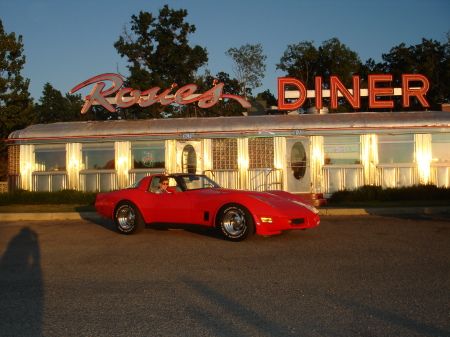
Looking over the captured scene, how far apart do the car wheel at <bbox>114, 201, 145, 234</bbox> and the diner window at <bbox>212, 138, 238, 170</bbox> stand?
626 cm

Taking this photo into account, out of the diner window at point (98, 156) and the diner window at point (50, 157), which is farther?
the diner window at point (50, 157)

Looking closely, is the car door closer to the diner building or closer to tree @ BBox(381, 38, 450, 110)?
the diner building

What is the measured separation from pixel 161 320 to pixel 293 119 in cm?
1243

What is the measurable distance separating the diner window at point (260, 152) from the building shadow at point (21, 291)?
27.1ft

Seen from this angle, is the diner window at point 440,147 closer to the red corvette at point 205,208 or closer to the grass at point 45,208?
the red corvette at point 205,208

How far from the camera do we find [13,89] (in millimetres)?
26031

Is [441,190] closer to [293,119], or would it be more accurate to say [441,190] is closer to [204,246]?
[293,119]

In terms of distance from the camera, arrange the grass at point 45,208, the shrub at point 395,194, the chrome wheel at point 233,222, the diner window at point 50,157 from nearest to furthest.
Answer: the chrome wheel at point 233,222, the grass at point 45,208, the shrub at point 395,194, the diner window at point 50,157

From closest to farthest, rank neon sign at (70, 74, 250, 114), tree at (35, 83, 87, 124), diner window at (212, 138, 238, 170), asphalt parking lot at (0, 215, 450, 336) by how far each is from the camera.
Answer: asphalt parking lot at (0, 215, 450, 336) < diner window at (212, 138, 238, 170) < neon sign at (70, 74, 250, 114) < tree at (35, 83, 87, 124)

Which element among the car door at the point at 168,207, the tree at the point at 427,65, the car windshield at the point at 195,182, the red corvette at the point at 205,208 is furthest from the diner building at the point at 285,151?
the tree at the point at 427,65

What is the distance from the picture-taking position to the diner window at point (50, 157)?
16.8m

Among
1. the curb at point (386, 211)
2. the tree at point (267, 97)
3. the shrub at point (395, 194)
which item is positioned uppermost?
the tree at point (267, 97)

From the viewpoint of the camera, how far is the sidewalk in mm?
13109

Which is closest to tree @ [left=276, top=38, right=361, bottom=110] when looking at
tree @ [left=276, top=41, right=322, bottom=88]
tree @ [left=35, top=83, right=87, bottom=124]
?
tree @ [left=276, top=41, right=322, bottom=88]
